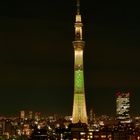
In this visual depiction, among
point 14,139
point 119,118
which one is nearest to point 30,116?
point 119,118

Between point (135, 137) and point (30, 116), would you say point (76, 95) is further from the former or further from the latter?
point (30, 116)

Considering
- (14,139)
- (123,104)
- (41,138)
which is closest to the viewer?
(41,138)

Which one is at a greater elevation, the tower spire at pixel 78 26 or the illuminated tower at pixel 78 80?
the tower spire at pixel 78 26

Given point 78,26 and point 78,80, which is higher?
point 78,26

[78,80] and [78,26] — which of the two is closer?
[78,80]

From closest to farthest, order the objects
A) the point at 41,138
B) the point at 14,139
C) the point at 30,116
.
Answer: the point at 41,138 < the point at 14,139 < the point at 30,116

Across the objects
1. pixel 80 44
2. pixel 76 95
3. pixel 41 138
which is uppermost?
pixel 80 44

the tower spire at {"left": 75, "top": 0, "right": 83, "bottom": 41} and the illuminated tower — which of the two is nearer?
the illuminated tower

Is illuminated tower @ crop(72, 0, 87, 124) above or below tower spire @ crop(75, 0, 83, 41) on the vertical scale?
below
